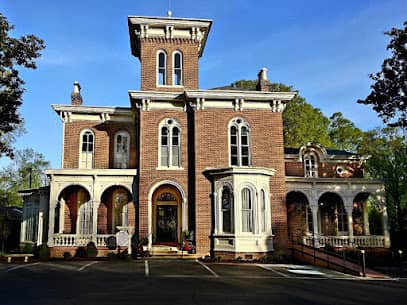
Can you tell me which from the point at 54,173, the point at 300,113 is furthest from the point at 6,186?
the point at 300,113

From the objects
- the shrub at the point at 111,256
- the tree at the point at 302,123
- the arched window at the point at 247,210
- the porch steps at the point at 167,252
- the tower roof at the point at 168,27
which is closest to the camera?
the shrub at the point at 111,256

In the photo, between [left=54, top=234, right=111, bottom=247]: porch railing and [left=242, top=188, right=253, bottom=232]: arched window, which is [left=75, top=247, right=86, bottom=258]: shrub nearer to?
[left=54, top=234, right=111, bottom=247]: porch railing

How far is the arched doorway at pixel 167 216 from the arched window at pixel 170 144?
1724mm

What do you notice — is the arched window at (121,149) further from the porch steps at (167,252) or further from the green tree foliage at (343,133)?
the green tree foliage at (343,133)

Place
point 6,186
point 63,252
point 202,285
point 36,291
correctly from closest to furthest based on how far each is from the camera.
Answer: point 36,291 → point 202,285 → point 63,252 → point 6,186

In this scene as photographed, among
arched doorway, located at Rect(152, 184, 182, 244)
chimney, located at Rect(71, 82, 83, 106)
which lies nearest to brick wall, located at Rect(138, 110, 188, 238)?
arched doorway, located at Rect(152, 184, 182, 244)

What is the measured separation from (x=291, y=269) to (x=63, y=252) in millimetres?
10936

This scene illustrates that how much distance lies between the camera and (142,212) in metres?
20.5

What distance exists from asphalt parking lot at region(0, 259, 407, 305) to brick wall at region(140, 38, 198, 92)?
34.7ft

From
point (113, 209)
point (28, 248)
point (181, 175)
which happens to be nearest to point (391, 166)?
point (181, 175)

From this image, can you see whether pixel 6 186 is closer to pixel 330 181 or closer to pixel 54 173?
pixel 54 173

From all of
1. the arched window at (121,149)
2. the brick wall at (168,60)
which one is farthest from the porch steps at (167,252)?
the brick wall at (168,60)

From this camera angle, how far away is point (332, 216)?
26125 millimetres

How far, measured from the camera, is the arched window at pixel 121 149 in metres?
24.5
